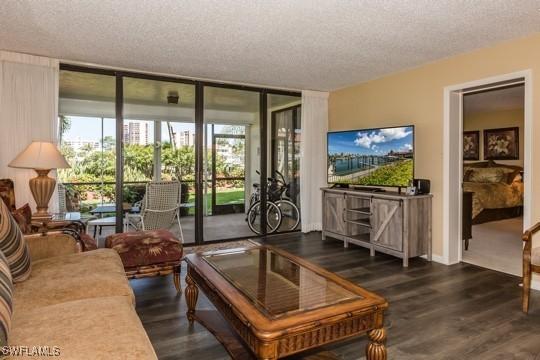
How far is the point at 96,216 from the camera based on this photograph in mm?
4477

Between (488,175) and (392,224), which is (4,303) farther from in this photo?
(488,175)

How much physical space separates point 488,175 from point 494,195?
0.87 metres

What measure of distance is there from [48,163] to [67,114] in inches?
47.7

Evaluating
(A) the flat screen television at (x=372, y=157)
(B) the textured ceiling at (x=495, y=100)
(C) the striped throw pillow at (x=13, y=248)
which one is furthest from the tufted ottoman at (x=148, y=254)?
(B) the textured ceiling at (x=495, y=100)

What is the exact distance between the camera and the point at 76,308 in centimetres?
154

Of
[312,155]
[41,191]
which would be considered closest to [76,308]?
[41,191]

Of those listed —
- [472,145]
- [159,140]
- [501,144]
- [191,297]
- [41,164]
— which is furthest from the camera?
[472,145]

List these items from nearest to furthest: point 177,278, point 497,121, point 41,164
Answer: point 177,278 < point 41,164 < point 497,121

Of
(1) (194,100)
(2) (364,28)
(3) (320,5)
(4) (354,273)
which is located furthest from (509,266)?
(1) (194,100)

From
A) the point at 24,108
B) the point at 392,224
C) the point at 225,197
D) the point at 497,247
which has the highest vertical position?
the point at 24,108

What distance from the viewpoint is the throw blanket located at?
20.1 feet

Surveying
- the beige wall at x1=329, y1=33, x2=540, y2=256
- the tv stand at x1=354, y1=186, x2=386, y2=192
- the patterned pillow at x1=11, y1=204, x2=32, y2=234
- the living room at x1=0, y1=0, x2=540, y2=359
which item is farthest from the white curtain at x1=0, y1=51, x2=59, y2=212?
the beige wall at x1=329, y1=33, x2=540, y2=256

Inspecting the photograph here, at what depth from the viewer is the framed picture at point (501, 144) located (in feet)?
23.6

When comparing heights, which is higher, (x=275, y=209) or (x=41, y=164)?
(x=41, y=164)
